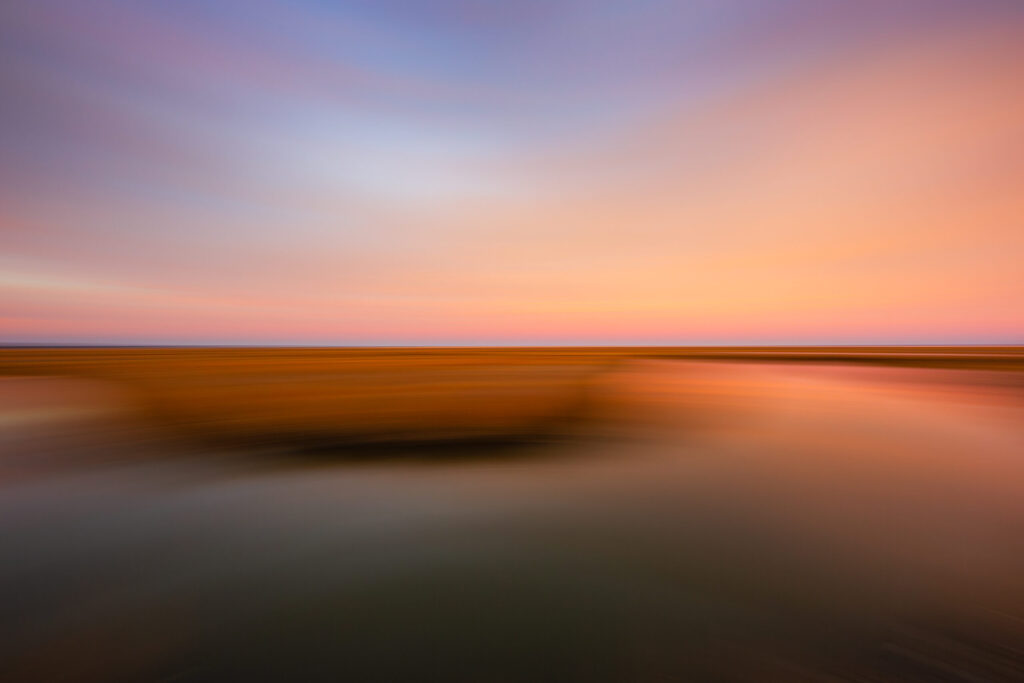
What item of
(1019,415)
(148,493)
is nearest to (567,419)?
(148,493)

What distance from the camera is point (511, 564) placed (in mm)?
3287

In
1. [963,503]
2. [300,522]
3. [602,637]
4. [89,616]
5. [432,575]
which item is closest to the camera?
[602,637]

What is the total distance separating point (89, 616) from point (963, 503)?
7903 millimetres

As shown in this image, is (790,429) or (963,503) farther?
(790,429)

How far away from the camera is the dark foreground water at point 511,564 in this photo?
2.22 m

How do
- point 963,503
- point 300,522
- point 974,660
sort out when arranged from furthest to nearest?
1. point 963,503
2. point 300,522
3. point 974,660

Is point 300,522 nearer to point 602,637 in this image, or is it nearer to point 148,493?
point 148,493

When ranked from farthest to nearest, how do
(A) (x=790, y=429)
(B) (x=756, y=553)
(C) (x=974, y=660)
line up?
(A) (x=790, y=429)
(B) (x=756, y=553)
(C) (x=974, y=660)

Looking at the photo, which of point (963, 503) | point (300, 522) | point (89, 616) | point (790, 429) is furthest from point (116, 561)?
point (790, 429)

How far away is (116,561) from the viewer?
3334 mm

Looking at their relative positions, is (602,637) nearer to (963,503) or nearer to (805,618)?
(805,618)

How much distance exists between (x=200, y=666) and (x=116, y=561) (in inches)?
76.6

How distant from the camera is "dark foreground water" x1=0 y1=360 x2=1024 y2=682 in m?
2.22

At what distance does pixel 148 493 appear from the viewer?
4664 millimetres
